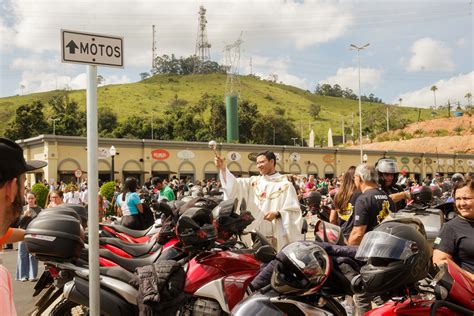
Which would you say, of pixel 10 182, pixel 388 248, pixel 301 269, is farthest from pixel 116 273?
pixel 10 182

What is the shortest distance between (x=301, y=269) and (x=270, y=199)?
3205mm

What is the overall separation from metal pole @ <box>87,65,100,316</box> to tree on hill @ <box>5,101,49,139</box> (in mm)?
65378

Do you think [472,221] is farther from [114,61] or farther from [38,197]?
[38,197]

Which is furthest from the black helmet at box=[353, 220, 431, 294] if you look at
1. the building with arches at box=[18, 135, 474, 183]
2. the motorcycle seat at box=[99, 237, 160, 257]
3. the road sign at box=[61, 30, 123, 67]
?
the building with arches at box=[18, 135, 474, 183]

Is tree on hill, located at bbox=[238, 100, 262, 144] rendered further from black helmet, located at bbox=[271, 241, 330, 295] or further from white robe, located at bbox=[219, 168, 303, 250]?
black helmet, located at bbox=[271, 241, 330, 295]

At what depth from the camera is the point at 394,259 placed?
305 cm

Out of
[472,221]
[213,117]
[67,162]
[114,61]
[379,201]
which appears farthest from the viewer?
[213,117]

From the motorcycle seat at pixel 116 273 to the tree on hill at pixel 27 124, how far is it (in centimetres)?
6512

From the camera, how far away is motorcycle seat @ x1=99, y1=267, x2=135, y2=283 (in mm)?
4797

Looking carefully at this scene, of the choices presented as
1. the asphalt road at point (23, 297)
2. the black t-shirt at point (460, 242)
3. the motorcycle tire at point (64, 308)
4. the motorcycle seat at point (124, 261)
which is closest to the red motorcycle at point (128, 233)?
the asphalt road at point (23, 297)

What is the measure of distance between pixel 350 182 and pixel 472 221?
9.32ft

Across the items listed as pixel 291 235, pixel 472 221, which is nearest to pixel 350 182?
pixel 291 235

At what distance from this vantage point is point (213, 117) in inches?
3332

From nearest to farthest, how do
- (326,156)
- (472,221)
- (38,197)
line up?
(472,221), (38,197), (326,156)
